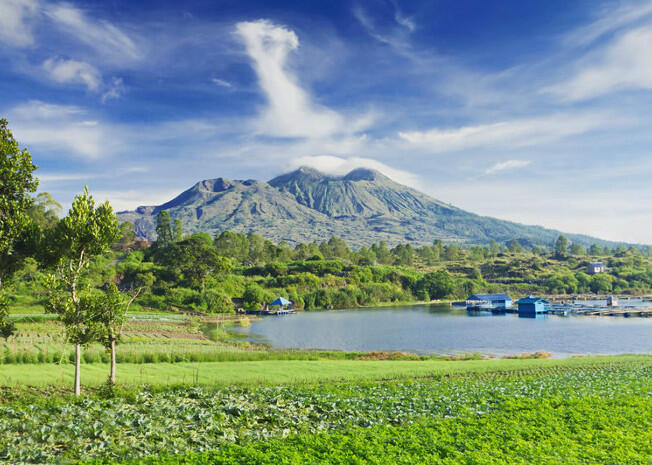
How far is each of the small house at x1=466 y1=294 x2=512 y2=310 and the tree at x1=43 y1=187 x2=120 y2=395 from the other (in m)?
79.9

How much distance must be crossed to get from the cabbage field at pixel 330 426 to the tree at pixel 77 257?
79.0 inches

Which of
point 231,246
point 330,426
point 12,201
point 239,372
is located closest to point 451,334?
point 239,372

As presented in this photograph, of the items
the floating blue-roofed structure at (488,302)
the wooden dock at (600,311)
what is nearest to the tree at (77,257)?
the floating blue-roofed structure at (488,302)

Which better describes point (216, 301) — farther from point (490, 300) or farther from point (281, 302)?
point (490, 300)

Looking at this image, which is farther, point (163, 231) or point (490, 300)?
point (163, 231)

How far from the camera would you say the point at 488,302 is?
8694cm

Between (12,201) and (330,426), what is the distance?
460 inches

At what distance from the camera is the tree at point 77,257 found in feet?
41.5

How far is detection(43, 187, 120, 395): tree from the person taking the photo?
12.6 meters

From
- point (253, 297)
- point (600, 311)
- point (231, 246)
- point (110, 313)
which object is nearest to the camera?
point (110, 313)

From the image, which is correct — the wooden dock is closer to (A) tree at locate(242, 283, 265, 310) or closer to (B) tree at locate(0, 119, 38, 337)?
(A) tree at locate(242, 283, 265, 310)

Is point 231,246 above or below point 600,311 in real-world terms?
above

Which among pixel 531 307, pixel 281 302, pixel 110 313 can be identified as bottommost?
pixel 531 307

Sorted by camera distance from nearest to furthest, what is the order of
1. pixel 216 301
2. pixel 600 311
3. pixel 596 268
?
pixel 216 301 → pixel 600 311 → pixel 596 268
